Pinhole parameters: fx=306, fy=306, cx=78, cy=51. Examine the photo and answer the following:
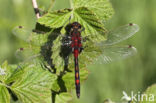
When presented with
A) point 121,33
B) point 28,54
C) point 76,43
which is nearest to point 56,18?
point 28,54

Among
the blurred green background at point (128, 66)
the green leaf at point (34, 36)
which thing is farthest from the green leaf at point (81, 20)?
the blurred green background at point (128, 66)

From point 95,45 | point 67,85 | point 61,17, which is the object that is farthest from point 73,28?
point 67,85

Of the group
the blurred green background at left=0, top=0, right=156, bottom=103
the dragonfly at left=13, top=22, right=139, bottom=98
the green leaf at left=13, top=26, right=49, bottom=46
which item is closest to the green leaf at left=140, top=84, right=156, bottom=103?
the dragonfly at left=13, top=22, right=139, bottom=98

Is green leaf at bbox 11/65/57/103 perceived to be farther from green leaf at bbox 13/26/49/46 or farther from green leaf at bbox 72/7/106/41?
green leaf at bbox 72/7/106/41

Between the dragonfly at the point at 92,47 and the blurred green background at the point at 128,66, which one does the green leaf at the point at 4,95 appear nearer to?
the dragonfly at the point at 92,47

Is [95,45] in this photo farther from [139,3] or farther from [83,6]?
[139,3]

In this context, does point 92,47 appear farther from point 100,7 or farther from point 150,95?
point 150,95
